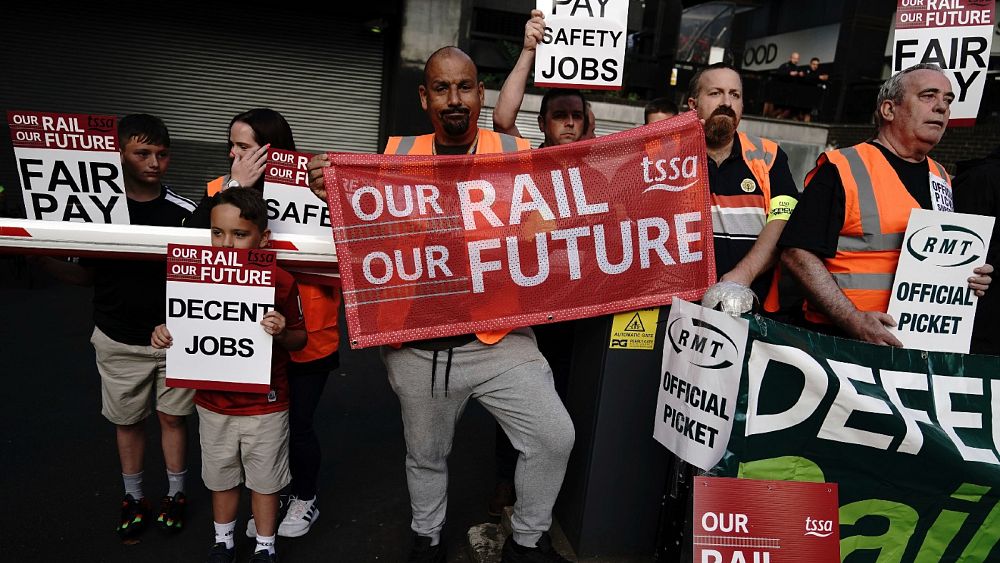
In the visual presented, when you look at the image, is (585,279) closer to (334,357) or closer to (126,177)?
(334,357)

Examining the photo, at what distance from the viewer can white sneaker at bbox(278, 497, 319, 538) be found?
3.30 metres

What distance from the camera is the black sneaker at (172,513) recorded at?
3.26 meters

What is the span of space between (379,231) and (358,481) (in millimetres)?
1996

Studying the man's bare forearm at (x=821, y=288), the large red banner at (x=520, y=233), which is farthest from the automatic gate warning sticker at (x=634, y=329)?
the man's bare forearm at (x=821, y=288)

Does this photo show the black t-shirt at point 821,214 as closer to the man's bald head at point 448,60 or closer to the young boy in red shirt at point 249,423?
the man's bald head at point 448,60

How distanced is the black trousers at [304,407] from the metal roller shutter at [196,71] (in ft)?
30.9

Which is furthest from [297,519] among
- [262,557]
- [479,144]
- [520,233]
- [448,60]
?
[448,60]

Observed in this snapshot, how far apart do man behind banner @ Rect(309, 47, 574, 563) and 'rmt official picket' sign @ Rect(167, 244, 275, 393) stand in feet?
1.43

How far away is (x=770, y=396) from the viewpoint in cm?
225

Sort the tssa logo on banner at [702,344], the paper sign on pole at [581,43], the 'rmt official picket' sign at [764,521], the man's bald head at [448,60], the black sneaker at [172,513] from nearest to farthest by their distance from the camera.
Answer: the 'rmt official picket' sign at [764,521] < the tssa logo on banner at [702,344] < the man's bald head at [448,60] < the black sneaker at [172,513] < the paper sign on pole at [581,43]

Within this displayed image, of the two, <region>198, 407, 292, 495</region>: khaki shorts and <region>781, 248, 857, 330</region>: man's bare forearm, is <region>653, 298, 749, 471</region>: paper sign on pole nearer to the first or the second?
<region>781, 248, 857, 330</region>: man's bare forearm

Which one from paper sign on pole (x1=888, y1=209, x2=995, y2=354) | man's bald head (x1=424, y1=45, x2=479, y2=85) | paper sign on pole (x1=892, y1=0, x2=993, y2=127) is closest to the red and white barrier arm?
man's bald head (x1=424, y1=45, x2=479, y2=85)

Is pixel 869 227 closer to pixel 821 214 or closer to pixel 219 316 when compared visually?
pixel 821 214

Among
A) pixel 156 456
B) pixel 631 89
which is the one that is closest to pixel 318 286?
pixel 156 456
